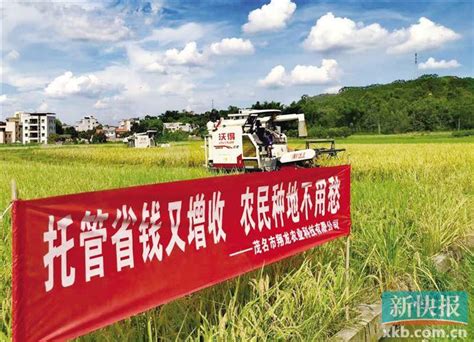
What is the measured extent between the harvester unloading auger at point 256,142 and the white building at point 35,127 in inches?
3231

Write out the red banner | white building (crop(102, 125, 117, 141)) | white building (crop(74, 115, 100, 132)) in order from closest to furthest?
the red banner → white building (crop(102, 125, 117, 141)) → white building (crop(74, 115, 100, 132))

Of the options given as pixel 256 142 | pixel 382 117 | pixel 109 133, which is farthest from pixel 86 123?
pixel 256 142

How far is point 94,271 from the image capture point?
5.93ft

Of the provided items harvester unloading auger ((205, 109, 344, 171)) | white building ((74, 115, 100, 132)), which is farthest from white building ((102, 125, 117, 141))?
harvester unloading auger ((205, 109, 344, 171))

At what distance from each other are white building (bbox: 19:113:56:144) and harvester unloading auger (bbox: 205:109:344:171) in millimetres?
82065

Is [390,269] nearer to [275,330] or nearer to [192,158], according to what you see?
[275,330]

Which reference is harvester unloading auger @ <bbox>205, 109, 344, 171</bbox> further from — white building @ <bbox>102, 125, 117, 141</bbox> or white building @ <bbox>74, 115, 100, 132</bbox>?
white building @ <bbox>74, 115, 100, 132</bbox>

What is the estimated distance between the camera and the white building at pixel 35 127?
86.9 meters

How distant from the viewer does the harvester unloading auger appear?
12.4 metres

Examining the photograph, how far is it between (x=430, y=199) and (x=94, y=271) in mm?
5206

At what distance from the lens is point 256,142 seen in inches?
494

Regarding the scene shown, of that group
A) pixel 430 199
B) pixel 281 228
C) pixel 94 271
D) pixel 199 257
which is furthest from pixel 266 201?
pixel 430 199

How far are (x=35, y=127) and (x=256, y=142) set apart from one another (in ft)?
281

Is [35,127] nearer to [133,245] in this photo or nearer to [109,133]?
[109,133]
